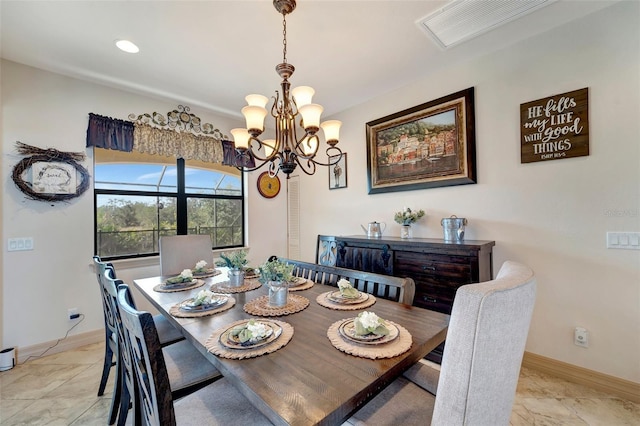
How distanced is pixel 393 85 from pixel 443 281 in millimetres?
2153

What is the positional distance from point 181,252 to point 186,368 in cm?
142

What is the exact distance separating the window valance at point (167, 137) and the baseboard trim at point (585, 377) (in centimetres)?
324

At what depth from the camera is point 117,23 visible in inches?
76.7

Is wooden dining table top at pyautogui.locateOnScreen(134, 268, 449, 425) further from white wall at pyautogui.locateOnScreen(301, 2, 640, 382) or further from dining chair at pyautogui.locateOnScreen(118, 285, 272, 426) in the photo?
white wall at pyautogui.locateOnScreen(301, 2, 640, 382)

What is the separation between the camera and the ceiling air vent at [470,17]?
1.82m

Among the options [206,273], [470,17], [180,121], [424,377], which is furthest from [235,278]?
[470,17]

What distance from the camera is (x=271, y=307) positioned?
1479 mm

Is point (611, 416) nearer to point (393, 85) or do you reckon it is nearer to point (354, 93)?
point (393, 85)

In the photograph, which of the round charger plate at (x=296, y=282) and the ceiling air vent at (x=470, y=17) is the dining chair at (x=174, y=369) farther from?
the ceiling air vent at (x=470, y=17)

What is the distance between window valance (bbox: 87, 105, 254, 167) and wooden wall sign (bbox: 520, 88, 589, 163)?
8.61 ft

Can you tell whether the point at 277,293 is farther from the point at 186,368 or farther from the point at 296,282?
the point at 186,368

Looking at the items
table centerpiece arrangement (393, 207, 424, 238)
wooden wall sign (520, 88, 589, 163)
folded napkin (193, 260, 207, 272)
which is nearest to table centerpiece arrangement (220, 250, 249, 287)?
folded napkin (193, 260, 207, 272)

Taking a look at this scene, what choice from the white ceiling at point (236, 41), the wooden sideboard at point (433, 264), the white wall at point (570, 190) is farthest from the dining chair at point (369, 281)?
the white ceiling at point (236, 41)

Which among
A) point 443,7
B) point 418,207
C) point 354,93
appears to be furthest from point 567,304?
point 354,93
